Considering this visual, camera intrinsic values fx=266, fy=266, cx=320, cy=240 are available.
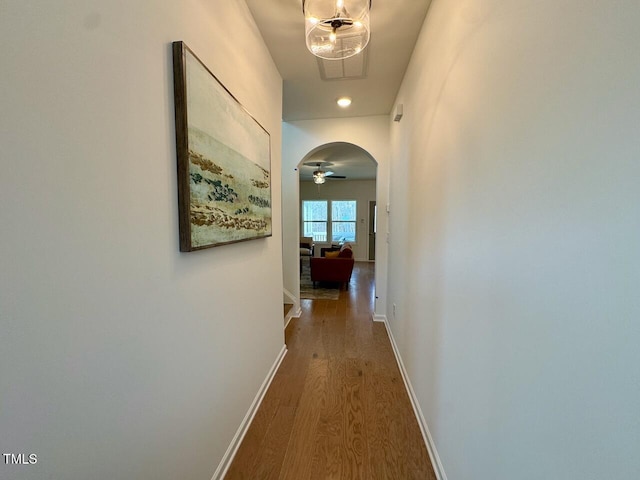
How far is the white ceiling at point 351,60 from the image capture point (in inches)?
68.2

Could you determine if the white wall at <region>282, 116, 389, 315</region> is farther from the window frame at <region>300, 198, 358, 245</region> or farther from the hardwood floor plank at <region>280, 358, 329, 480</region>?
the window frame at <region>300, 198, 358, 245</region>

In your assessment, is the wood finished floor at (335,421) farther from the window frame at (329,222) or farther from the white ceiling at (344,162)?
the window frame at (329,222)

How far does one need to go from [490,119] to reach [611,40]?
0.45 meters

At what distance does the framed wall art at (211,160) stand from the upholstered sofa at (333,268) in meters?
3.37

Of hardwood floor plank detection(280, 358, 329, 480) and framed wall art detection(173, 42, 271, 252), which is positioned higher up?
framed wall art detection(173, 42, 271, 252)

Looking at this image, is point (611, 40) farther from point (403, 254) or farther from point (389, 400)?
point (389, 400)

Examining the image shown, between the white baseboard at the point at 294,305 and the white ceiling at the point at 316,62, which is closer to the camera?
the white ceiling at the point at 316,62

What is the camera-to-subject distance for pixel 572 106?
60cm

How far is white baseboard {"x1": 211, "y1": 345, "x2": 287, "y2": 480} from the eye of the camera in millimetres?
1385

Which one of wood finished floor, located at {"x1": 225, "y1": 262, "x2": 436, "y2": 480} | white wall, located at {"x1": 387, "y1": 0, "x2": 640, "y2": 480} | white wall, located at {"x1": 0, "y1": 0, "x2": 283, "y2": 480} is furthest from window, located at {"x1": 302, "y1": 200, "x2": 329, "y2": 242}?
white wall, located at {"x1": 0, "y1": 0, "x2": 283, "y2": 480}

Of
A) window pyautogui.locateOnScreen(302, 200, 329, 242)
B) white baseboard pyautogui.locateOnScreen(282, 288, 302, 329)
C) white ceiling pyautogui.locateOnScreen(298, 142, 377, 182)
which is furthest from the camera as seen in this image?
window pyautogui.locateOnScreen(302, 200, 329, 242)

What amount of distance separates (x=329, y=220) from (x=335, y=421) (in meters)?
7.53

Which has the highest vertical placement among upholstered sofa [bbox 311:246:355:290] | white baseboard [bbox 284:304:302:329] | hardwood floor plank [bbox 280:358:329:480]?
Result: upholstered sofa [bbox 311:246:355:290]

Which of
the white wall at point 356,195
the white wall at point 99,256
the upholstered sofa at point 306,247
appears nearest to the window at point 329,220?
the white wall at point 356,195
